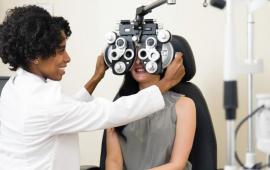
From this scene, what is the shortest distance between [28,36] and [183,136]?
729 mm

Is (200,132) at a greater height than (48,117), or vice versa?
(48,117)

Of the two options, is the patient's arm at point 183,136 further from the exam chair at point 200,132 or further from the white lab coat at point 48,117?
the white lab coat at point 48,117

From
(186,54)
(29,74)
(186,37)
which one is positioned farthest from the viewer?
(186,37)

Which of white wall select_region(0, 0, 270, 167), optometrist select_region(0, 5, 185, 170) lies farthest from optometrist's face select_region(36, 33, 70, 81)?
white wall select_region(0, 0, 270, 167)

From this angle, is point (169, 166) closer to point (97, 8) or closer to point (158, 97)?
point (158, 97)

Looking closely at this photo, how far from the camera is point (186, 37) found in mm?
2234

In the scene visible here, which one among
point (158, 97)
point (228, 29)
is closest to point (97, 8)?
point (158, 97)

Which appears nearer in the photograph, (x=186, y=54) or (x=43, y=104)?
(x=43, y=104)

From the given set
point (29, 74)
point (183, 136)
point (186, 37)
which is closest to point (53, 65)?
point (29, 74)

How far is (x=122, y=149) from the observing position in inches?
71.6

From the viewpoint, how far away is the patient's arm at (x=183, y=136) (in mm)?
1617

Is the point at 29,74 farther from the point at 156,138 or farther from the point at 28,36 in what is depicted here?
the point at 156,138

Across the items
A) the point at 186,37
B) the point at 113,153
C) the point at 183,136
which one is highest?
the point at 186,37

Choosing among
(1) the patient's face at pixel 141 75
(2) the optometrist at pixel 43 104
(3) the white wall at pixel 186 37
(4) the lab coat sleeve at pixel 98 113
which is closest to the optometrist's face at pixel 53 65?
(2) the optometrist at pixel 43 104
